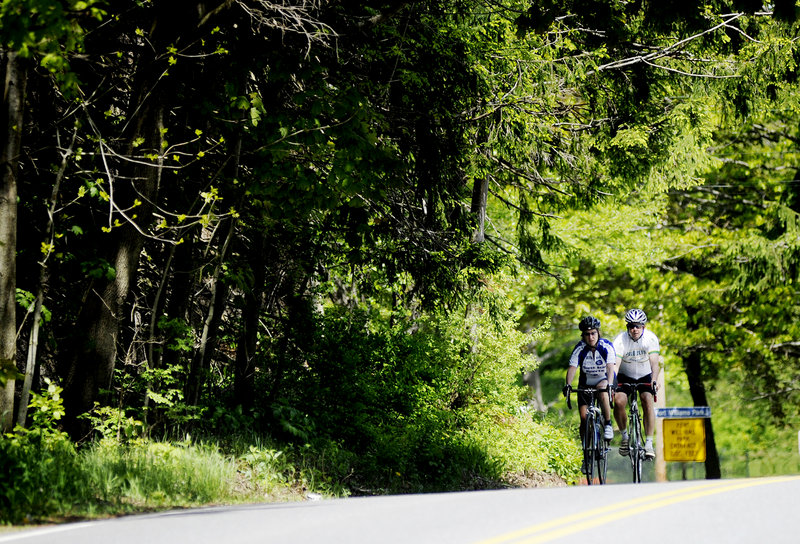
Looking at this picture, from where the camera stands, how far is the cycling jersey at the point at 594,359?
12.9 metres

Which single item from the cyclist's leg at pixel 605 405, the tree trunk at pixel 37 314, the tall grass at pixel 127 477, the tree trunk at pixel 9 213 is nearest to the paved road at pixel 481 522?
the tall grass at pixel 127 477

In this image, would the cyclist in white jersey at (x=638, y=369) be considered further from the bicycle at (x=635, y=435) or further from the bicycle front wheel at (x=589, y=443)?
the bicycle front wheel at (x=589, y=443)

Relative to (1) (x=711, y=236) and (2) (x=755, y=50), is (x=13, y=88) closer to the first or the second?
(2) (x=755, y=50)

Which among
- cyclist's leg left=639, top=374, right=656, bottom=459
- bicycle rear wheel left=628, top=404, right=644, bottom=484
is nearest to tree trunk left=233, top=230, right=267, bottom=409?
bicycle rear wheel left=628, top=404, right=644, bottom=484

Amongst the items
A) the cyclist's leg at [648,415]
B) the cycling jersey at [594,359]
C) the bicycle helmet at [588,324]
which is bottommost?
the cyclist's leg at [648,415]

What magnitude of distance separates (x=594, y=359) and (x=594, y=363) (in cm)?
5

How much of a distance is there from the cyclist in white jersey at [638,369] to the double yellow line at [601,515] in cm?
258

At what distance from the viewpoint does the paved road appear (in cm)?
679

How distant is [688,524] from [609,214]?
21.4m

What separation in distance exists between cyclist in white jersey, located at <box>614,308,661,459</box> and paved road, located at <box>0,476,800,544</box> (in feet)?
11.3

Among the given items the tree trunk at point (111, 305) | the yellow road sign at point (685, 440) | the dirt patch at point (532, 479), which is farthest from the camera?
the yellow road sign at point (685, 440)

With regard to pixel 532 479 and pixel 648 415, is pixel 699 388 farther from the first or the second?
pixel 648 415

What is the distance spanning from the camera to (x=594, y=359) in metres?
13.0

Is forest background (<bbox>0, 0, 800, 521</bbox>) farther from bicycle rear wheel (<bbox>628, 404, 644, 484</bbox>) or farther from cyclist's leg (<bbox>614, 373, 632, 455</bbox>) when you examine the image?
bicycle rear wheel (<bbox>628, 404, 644, 484</bbox>)
